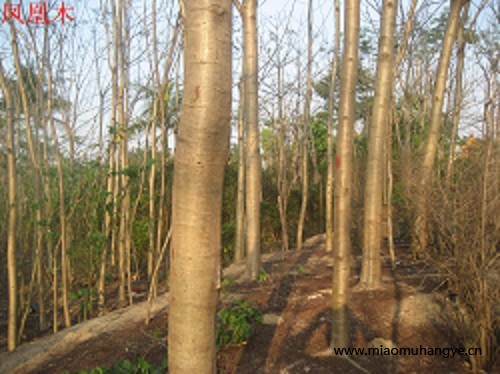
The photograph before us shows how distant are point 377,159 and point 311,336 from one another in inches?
78.8

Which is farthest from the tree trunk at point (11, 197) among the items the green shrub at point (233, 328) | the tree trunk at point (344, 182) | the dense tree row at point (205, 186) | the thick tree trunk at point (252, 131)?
the tree trunk at point (344, 182)

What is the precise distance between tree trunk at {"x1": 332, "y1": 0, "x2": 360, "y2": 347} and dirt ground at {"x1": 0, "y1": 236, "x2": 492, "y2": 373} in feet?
1.06

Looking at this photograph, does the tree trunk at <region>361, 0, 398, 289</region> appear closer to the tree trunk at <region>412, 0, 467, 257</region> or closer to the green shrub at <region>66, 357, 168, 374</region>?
the tree trunk at <region>412, 0, 467, 257</region>

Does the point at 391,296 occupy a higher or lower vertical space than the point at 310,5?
lower

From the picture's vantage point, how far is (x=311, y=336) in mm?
3605

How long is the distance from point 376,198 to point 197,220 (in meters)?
3.26

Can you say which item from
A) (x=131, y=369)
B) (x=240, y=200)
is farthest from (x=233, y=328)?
(x=240, y=200)

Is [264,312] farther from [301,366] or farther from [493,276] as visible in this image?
[493,276]

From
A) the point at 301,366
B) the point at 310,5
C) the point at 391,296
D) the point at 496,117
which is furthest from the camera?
the point at 310,5

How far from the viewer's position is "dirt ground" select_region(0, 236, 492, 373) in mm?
3146

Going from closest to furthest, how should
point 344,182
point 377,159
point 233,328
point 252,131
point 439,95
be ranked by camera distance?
point 344,182
point 233,328
point 377,159
point 252,131
point 439,95

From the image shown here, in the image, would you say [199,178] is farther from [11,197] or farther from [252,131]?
[252,131]

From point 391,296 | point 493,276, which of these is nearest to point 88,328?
point 391,296

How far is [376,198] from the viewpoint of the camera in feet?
14.4
